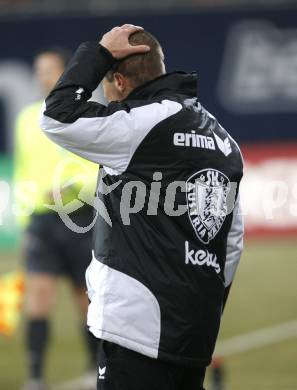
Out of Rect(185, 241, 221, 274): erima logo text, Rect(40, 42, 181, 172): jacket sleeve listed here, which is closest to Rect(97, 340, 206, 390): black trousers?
Rect(185, 241, 221, 274): erima logo text

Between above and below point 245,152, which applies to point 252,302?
below

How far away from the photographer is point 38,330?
730cm

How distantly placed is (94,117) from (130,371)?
89 centimetres

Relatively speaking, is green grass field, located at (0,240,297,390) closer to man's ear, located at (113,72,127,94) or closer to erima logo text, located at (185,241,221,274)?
erima logo text, located at (185,241,221,274)

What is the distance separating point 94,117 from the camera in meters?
4.10

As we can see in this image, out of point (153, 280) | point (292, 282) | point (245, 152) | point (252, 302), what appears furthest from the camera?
point (245, 152)

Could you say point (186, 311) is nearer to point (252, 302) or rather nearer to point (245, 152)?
point (252, 302)

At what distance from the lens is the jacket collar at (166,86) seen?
4.21 m

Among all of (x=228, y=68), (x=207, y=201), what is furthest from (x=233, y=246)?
(x=228, y=68)

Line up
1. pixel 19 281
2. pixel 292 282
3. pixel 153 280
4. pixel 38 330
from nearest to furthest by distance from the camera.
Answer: pixel 153 280, pixel 38 330, pixel 19 281, pixel 292 282

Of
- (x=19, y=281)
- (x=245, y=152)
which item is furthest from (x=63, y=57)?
(x=245, y=152)

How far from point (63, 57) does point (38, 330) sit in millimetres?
1677

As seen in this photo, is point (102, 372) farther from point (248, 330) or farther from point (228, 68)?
point (228, 68)

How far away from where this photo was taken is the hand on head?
416cm
